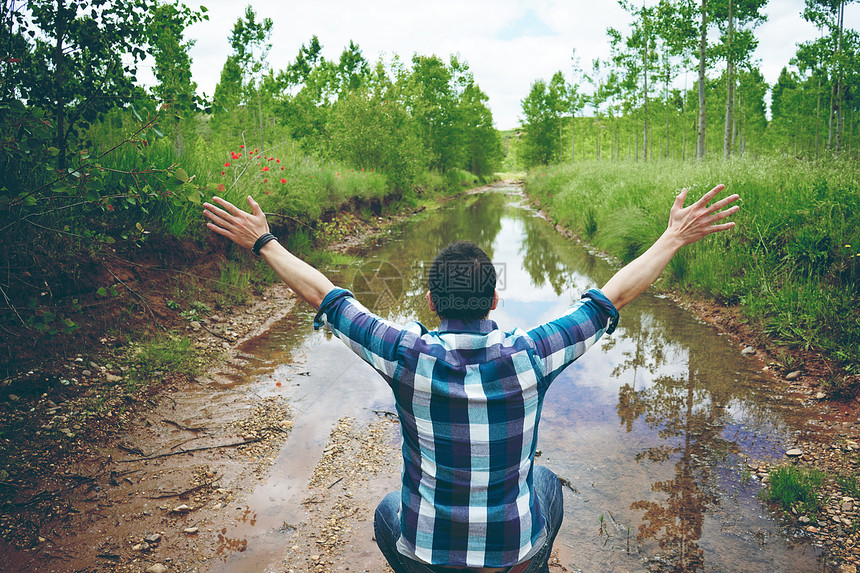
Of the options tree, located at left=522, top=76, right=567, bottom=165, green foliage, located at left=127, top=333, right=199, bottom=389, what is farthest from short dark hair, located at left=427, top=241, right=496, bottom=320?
tree, located at left=522, top=76, right=567, bottom=165

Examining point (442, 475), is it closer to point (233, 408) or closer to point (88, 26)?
point (233, 408)

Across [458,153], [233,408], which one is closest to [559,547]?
[233,408]

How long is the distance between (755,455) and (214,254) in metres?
6.89

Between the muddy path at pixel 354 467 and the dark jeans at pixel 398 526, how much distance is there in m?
1.10

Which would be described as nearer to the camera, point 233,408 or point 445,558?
point 445,558

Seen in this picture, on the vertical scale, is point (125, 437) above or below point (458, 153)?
below

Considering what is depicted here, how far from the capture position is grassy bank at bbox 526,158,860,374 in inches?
219

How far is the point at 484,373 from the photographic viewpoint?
153 cm

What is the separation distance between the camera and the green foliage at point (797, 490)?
3314 mm

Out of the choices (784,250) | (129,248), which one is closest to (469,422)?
(129,248)

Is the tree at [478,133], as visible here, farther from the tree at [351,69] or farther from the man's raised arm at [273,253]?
the man's raised arm at [273,253]

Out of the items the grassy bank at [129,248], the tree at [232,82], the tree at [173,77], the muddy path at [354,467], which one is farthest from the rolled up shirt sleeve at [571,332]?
the tree at [232,82]

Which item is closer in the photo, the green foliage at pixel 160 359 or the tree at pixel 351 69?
the green foliage at pixel 160 359

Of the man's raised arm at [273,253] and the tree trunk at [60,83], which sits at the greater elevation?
the tree trunk at [60,83]
